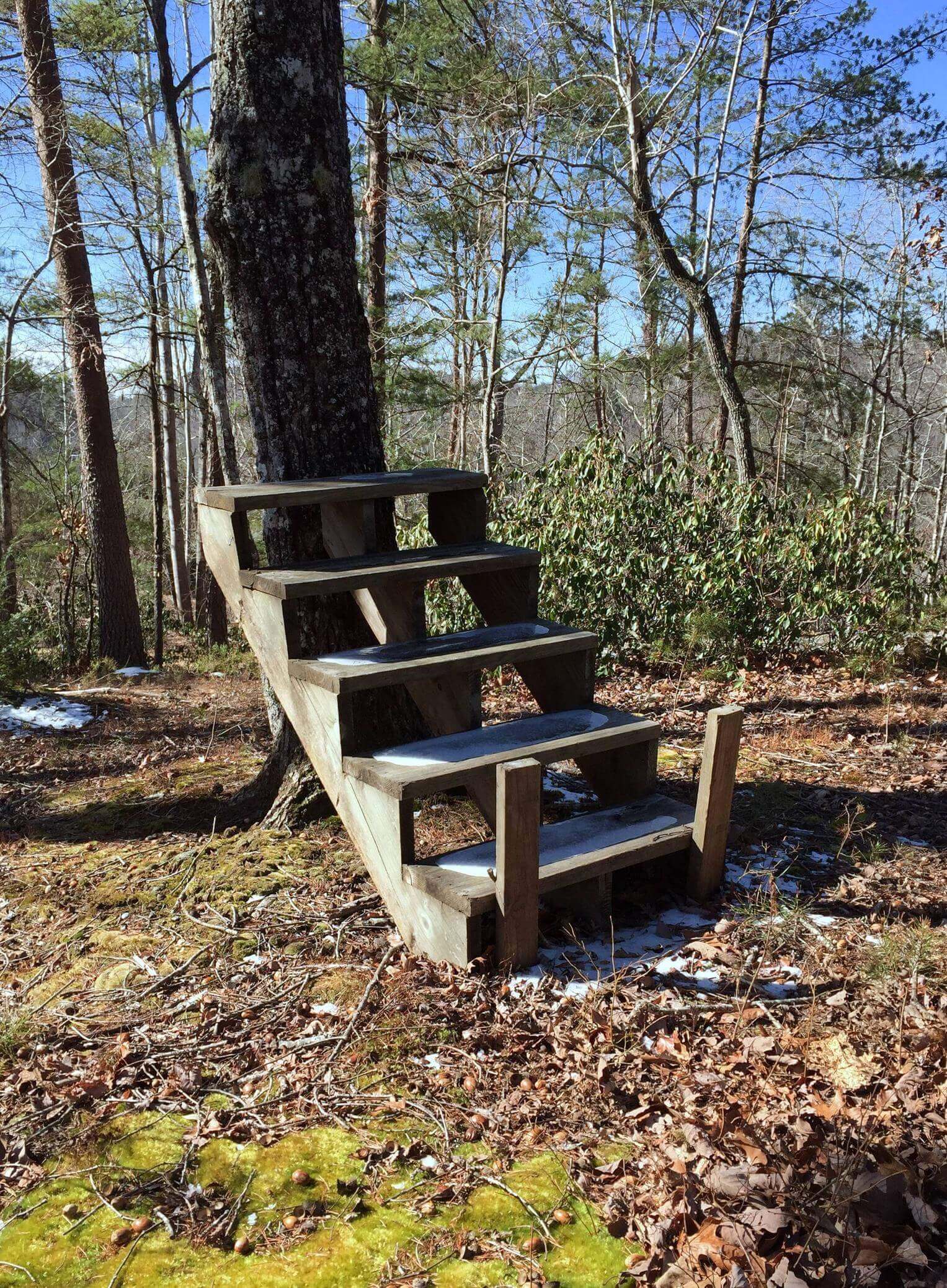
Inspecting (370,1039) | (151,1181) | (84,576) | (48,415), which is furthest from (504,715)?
(48,415)

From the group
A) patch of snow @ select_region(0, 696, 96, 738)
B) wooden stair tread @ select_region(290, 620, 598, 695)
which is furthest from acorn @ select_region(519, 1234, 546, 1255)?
patch of snow @ select_region(0, 696, 96, 738)

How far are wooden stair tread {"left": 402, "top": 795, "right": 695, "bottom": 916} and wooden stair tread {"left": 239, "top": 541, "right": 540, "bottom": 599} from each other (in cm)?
102

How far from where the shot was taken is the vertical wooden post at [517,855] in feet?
8.21

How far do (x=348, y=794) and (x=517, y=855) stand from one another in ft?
2.27

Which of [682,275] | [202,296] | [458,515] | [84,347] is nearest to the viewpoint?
[458,515]

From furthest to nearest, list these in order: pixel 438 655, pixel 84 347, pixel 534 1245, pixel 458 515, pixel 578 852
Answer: pixel 84 347 < pixel 458 515 < pixel 438 655 < pixel 578 852 < pixel 534 1245

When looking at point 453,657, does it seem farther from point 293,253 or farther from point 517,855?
point 293,253

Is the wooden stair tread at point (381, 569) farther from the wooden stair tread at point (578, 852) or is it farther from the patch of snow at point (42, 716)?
the patch of snow at point (42, 716)

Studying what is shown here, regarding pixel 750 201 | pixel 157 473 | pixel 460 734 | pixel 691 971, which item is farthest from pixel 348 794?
pixel 750 201

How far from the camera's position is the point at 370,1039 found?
8.33 feet

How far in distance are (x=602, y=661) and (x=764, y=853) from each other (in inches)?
172

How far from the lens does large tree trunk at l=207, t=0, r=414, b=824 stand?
343 centimetres

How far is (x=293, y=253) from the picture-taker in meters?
3.54

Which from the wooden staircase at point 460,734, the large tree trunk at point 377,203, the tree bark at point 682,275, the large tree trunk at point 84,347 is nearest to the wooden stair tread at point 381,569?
the wooden staircase at point 460,734
